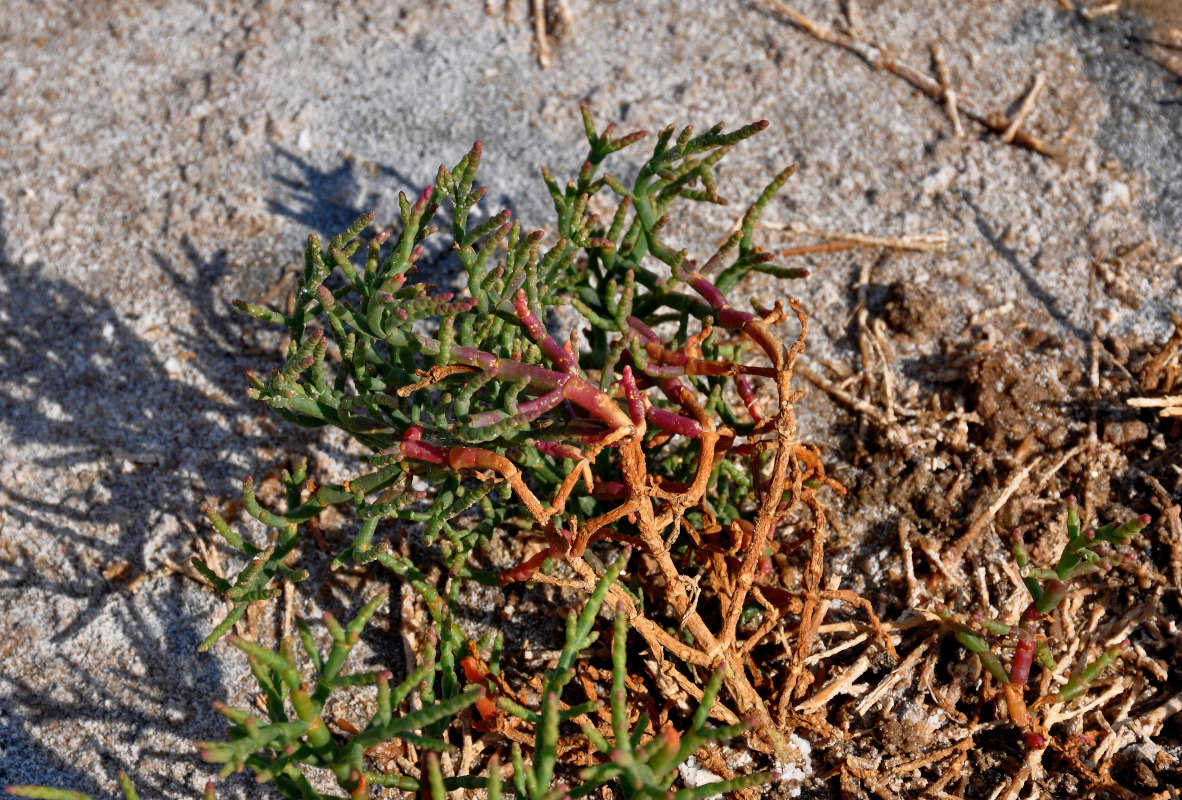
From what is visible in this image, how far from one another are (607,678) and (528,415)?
719 mm

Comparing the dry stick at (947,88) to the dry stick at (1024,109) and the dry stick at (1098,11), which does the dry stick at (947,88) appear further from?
the dry stick at (1098,11)

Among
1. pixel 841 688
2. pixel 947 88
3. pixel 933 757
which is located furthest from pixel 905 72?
pixel 933 757

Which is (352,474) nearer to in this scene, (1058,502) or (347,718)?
(347,718)

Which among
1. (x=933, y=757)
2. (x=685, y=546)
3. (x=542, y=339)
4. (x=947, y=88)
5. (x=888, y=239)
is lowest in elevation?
(x=933, y=757)

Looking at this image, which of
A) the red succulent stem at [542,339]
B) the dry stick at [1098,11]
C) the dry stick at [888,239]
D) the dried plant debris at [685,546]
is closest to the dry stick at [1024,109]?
the dry stick at [1098,11]

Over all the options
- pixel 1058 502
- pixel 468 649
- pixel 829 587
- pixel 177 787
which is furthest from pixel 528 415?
pixel 1058 502

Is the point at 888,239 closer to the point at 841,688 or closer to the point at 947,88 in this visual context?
the point at 947,88

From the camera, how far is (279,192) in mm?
2834

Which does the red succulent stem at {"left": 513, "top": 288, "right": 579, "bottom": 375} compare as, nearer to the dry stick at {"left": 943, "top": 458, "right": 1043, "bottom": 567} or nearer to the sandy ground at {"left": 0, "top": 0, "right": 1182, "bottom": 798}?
the sandy ground at {"left": 0, "top": 0, "right": 1182, "bottom": 798}

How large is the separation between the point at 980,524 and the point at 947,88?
1.49m

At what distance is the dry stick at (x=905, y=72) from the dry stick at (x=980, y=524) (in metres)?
1.14

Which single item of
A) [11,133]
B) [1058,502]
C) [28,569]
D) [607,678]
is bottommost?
[607,678]

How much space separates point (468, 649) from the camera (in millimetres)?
1994

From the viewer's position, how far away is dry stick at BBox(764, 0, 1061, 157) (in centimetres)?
287
